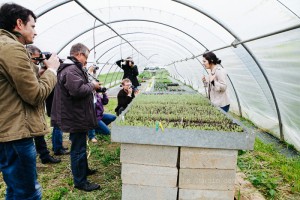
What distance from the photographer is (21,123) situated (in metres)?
1.93

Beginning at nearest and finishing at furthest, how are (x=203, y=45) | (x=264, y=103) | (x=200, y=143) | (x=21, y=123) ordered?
(x=21, y=123) → (x=200, y=143) → (x=264, y=103) → (x=203, y=45)

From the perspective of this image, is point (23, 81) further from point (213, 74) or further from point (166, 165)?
point (213, 74)

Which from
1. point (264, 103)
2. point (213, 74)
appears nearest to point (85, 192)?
point (213, 74)

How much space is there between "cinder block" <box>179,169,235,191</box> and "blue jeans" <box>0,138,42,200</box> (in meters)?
1.45

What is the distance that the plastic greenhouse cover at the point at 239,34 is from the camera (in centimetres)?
418

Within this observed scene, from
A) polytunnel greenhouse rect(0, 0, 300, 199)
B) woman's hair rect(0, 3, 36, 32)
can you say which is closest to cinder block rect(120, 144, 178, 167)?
polytunnel greenhouse rect(0, 0, 300, 199)

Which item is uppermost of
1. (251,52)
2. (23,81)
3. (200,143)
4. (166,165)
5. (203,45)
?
(203,45)

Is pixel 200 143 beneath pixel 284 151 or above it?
above

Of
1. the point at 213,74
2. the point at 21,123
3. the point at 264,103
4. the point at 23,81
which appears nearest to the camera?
the point at 23,81

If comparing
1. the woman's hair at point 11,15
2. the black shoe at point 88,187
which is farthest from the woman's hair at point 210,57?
the woman's hair at point 11,15

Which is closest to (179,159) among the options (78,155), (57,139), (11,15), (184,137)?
(184,137)

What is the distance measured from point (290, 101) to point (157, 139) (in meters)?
3.57

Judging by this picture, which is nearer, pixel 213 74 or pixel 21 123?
pixel 21 123

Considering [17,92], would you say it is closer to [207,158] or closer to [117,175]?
[207,158]
